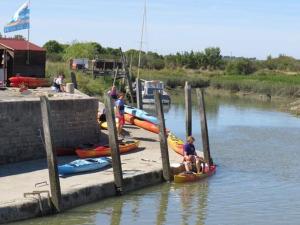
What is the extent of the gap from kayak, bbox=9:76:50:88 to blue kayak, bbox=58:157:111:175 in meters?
11.9

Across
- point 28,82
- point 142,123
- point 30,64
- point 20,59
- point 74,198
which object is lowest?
point 74,198

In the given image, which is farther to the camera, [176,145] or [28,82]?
[28,82]

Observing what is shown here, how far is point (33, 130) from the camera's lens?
1905cm

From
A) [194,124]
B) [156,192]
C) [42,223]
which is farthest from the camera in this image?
[194,124]

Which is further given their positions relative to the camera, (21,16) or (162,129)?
(21,16)

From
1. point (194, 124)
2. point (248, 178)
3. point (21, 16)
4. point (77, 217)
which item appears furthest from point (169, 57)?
point (77, 217)

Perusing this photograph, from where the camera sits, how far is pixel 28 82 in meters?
30.6

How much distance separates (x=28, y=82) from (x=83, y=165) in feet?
45.6

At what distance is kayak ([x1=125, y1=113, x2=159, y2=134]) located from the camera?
2713 centimetres

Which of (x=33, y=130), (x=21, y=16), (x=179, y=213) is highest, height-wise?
(x=21, y=16)

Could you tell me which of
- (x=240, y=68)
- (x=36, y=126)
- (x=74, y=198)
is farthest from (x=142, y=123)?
(x=240, y=68)

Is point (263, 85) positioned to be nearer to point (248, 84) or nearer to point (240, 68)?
point (248, 84)

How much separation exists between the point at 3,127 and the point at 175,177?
5.34 metres

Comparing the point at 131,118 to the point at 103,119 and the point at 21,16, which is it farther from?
the point at 21,16
